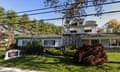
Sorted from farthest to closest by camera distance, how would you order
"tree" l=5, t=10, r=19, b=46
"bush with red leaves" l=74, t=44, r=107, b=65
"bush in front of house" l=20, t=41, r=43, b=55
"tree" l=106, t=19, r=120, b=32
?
1. "tree" l=106, t=19, r=120, b=32
2. "tree" l=5, t=10, r=19, b=46
3. "bush in front of house" l=20, t=41, r=43, b=55
4. "bush with red leaves" l=74, t=44, r=107, b=65

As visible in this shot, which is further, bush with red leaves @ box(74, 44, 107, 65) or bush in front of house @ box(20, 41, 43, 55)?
bush in front of house @ box(20, 41, 43, 55)

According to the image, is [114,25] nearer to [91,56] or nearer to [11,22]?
[11,22]

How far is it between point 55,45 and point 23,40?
8226 millimetres

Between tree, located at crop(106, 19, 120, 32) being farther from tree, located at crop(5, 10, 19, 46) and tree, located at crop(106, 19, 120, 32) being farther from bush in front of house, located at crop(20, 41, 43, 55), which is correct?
bush in front of house, located at crop(20, 41, 43, 55)

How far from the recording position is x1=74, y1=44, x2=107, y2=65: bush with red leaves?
25703 millimetres

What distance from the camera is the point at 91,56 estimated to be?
2598cm

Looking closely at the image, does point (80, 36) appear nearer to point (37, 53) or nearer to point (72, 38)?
point (72, 38)

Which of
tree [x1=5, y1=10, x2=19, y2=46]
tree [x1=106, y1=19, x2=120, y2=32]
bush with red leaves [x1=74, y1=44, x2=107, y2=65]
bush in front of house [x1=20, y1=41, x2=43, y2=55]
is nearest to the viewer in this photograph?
bush with red leaves [x1=74, y1=44, x2=107, y2=65]

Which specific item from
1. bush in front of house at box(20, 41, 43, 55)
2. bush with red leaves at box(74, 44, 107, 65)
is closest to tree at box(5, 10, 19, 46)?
bush in front of house at box(20, 41, 43, 55)

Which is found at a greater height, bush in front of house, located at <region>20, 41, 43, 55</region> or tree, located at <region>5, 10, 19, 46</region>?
tree, located at <region>5, 10, 19, 46</region>

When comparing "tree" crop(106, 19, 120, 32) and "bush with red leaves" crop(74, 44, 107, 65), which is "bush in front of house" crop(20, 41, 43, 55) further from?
"tree" crop(106, 19, 120, 32)

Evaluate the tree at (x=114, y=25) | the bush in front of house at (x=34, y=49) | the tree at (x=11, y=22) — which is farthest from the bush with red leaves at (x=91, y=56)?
the tree at (x=114, y=25)

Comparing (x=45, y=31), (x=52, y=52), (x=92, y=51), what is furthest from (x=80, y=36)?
(x=45, y=31)

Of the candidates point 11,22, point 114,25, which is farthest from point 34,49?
point 114,25
